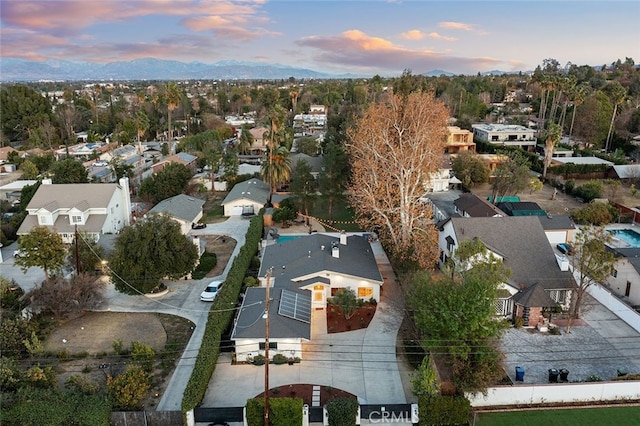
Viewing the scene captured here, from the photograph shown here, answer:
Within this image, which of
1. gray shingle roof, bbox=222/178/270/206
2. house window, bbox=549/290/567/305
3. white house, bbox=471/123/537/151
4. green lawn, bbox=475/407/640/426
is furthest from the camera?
white house, bbox=471/123/537/151

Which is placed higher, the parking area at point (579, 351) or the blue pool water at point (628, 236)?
the blue pool water at point (628, 236)

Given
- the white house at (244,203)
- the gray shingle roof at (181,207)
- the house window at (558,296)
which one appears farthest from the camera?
the white house at (244,203)

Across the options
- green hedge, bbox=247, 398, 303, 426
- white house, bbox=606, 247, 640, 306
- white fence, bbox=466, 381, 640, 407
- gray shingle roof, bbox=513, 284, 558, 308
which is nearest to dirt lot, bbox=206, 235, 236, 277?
green hedge, bbox=247, 398, 303, 426

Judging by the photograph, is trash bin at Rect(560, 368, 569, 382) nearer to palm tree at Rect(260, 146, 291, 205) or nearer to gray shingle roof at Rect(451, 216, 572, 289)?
gray shingle roof at Rect(451, 216, 572, 289)

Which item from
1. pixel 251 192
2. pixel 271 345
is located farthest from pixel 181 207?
pixel 271 345

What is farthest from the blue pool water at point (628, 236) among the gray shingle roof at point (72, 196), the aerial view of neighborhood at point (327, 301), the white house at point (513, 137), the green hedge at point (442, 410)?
the gray shingle roof at point (72, 196)

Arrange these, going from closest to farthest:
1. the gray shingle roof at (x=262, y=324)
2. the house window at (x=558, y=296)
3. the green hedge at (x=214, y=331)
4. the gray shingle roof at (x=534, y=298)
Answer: the green hedge at (x=214, y=331), the gray shingle roof at (x=262, y=324), the gray shingle roof at (x=534, y=298), the house window at (x=558, y=296)

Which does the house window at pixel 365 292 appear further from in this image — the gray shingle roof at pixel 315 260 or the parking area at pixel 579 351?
the parking area at pixel 579 351
